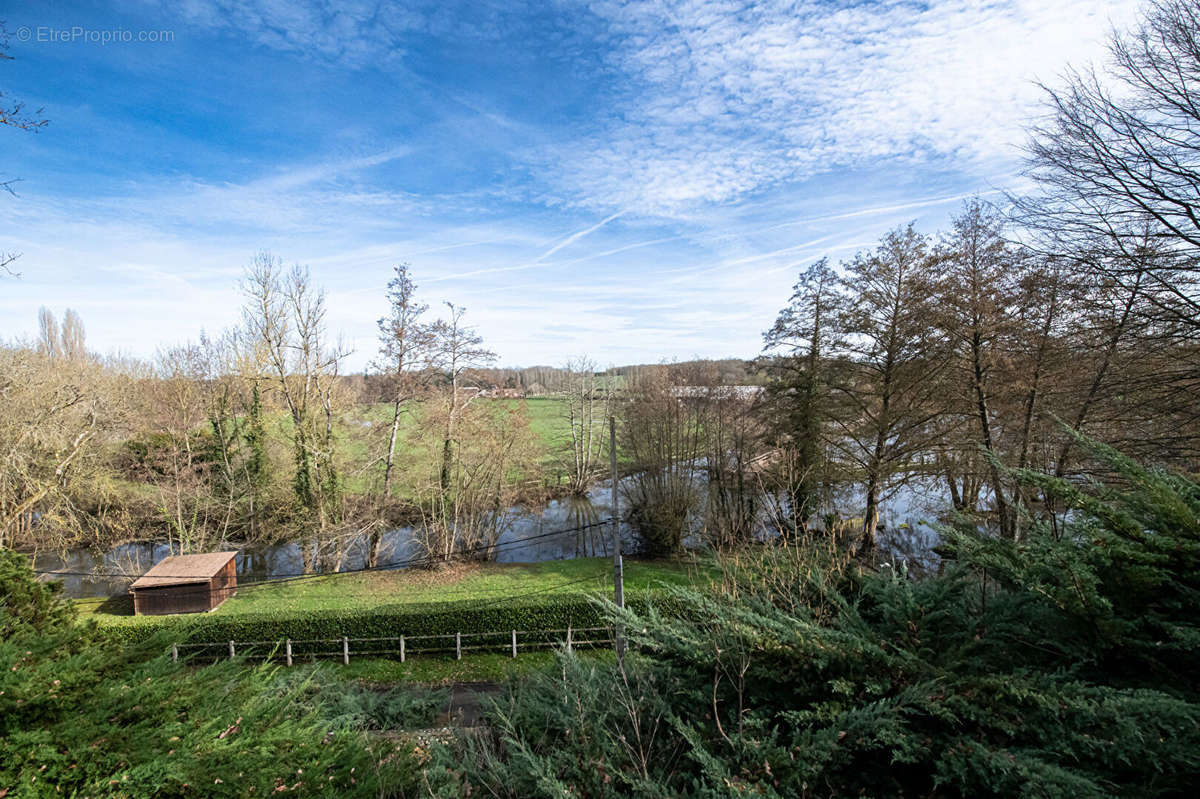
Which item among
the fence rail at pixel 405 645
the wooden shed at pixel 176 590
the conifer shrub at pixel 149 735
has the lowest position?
the fence rail at pixel 405 645

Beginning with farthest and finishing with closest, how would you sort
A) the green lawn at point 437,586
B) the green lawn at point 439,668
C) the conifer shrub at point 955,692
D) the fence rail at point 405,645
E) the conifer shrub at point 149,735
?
1. the green lawn at point 437,586
2. the fence rail at point 405,645
3. the green lawn at point 439,668
4. the conifer shrub at point 149,735
5. the conifer shrub at point 955,692

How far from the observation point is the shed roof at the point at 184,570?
15102mm

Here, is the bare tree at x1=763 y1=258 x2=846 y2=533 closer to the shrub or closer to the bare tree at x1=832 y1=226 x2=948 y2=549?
the bare tree at x1=832 y1=226 x2=948 y2=549

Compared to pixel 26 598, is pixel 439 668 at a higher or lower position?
lower

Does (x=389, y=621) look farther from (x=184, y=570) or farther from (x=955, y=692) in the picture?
(x=955, y=692)

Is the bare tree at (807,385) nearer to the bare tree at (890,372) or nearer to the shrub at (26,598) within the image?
the bare tree at (890,372)

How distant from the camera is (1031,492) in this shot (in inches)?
475

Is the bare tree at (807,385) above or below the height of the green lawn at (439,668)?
above

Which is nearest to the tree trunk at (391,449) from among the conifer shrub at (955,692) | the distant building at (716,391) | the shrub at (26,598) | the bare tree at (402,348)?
the bare tree at (402,348)

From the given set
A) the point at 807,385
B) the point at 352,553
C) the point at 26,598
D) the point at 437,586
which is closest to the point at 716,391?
the point at 807,385

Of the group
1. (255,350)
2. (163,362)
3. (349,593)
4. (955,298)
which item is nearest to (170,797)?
(349,593)

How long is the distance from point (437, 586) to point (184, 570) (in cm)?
718

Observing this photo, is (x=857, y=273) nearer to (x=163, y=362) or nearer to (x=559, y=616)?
(x=559, y=616)

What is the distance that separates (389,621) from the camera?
14.0 m
